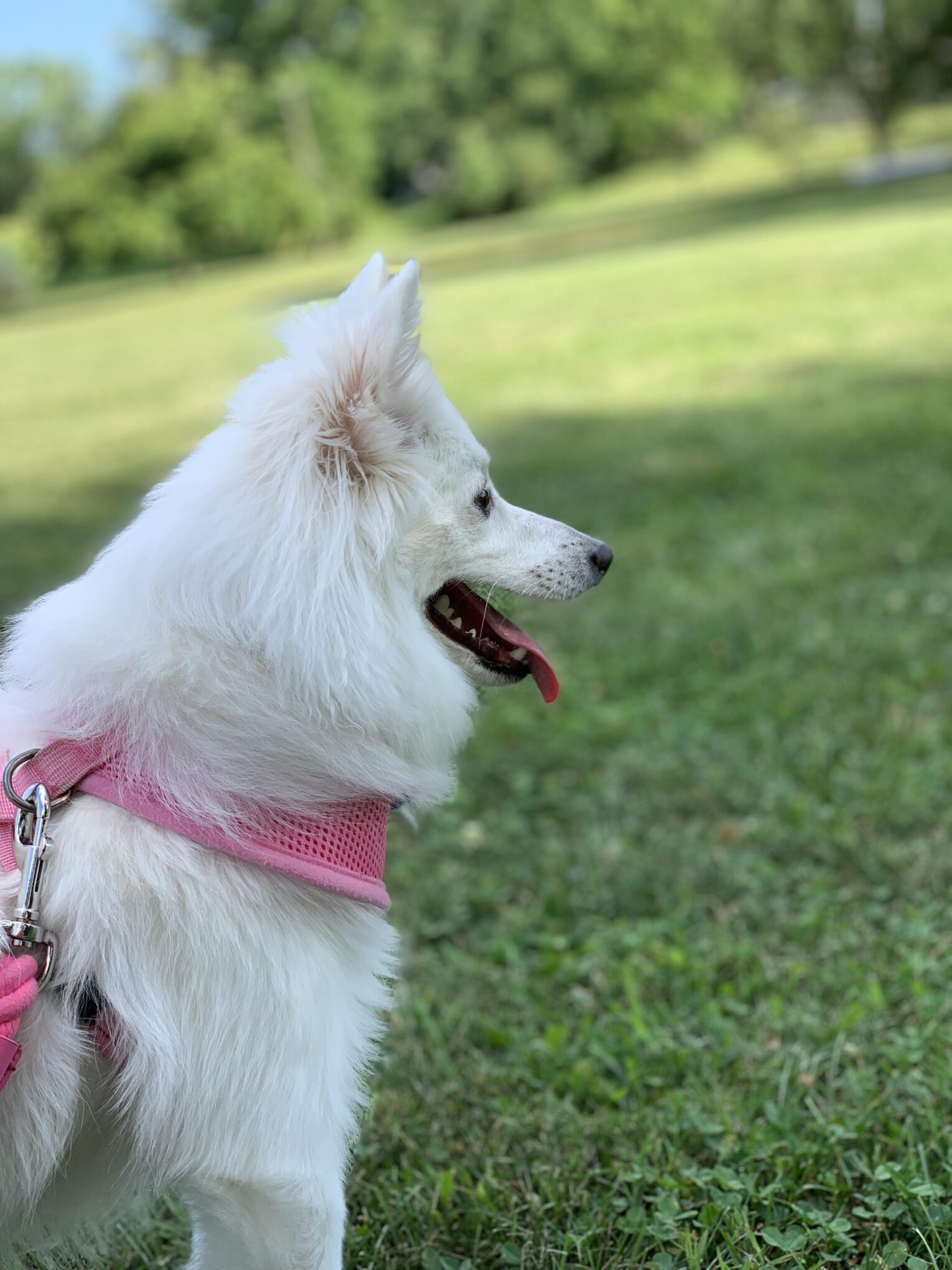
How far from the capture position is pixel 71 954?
4.80ft

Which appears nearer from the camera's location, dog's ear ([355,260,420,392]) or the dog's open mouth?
dog's ear ([355,260,420,392])

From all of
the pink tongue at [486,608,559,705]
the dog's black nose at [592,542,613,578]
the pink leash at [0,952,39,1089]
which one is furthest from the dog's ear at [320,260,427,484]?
the pink leash at [0,952,39,1089]

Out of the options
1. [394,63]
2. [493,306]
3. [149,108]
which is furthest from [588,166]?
[493,306]

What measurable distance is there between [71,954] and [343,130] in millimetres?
56902

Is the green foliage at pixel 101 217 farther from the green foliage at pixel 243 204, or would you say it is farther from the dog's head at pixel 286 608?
the dog's head at pixel 286 608

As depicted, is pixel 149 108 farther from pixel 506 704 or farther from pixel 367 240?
pixel 506 704

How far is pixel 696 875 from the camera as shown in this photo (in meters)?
3.42

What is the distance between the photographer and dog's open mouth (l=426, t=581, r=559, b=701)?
A: 1908mm

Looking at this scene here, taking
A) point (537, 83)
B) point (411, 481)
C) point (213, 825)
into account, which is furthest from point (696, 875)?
point (537, 83)

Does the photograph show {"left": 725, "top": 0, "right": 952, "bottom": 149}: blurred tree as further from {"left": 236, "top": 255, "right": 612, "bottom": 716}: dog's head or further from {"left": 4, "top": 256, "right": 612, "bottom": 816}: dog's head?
{"left": 4, "top": 256, "right": 612, "bottom": 816}: dog's head

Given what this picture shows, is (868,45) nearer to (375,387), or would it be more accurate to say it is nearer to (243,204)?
(243,204)

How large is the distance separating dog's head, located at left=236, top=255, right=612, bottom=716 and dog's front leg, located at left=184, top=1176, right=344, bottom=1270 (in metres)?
0.80

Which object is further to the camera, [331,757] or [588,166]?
[588,166]

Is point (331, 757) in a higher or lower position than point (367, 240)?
higher
